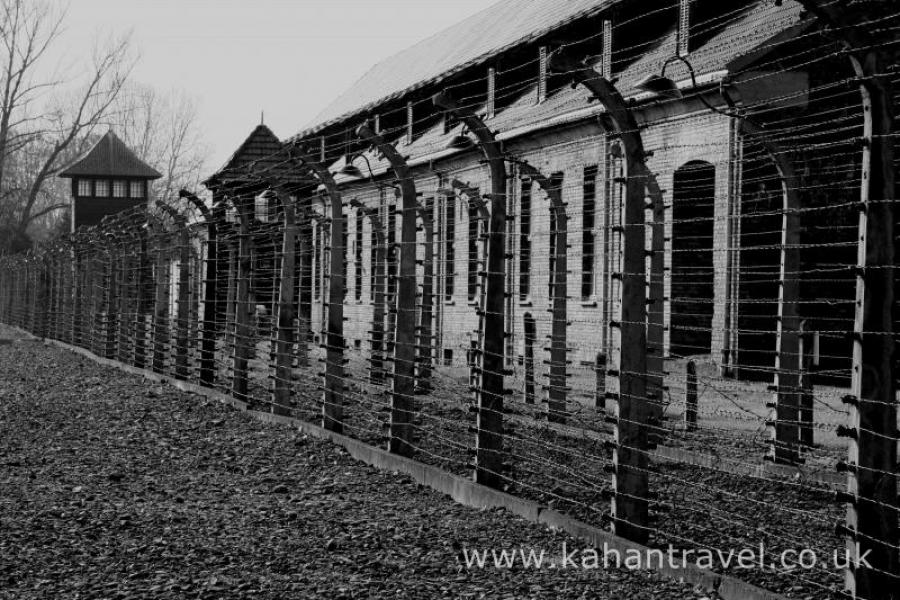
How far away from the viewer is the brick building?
15492 millimetres

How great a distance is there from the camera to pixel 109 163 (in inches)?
2810

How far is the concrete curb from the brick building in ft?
5.35

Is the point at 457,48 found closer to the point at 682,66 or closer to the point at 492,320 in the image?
the point at 682,66

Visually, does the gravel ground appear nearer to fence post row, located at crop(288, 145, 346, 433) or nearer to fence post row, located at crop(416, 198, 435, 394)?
fence post row, located at crop(288, 145, 346, 433)

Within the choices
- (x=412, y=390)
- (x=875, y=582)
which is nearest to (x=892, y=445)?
(x=875, y=582)

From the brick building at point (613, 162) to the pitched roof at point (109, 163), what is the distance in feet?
129

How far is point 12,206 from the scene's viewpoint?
244 feet

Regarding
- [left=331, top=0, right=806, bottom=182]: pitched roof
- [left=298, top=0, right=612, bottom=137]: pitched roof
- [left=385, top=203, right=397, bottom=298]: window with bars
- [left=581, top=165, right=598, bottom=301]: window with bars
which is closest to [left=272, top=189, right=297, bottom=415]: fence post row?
[left=385, top=203, right=397, bottom=298]: window with bars

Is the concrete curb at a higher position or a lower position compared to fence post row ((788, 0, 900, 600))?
lower

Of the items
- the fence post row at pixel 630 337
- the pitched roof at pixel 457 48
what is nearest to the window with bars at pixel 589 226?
the pitched roof at pixel 457 48

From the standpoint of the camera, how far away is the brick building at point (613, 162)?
50.8 feet

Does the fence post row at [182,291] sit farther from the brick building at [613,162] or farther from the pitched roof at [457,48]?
the pitched roof at [457,48]

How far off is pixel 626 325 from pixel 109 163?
68451 mm

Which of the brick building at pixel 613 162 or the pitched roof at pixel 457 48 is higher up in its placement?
the pitched roof at pixel 457 48
